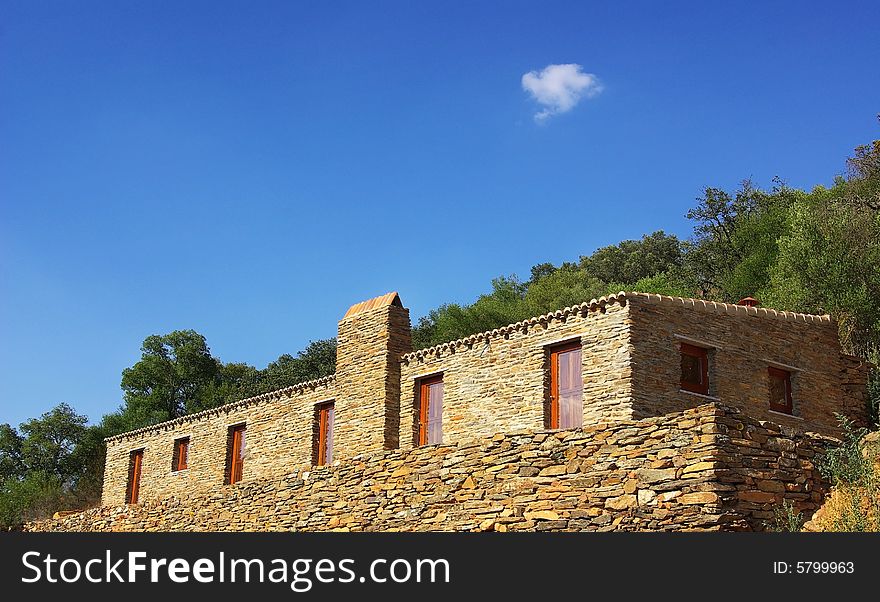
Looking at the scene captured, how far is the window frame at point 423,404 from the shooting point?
2277 cm

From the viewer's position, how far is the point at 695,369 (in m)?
20.4

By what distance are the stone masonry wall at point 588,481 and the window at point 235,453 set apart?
6052 mm

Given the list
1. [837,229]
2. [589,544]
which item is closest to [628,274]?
[837,229]

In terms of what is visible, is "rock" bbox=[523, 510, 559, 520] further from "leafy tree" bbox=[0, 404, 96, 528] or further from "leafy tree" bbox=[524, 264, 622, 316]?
"leafy tree" bbox=[0, 404, 96, 528]

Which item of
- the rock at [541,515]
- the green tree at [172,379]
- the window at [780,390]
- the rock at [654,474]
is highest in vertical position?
the green tree at [172,379]

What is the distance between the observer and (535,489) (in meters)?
16.7

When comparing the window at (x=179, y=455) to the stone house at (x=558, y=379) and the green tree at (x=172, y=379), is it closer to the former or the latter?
the stone house at (x=558, y=379)

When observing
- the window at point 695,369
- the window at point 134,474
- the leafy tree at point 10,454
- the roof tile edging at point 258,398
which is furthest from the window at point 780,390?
the leafy tree at point 10,454

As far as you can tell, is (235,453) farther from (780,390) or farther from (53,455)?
(53,455)

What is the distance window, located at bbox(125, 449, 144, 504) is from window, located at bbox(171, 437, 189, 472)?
2.22m

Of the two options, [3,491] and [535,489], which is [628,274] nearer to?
[3,491]

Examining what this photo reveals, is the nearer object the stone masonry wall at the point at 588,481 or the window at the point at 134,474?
the stone masonry wall at the point at 588,481

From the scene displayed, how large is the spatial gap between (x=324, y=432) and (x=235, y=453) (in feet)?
13.7

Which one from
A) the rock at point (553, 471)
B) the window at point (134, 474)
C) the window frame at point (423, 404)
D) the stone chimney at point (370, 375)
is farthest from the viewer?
the window at point (134, 474)
